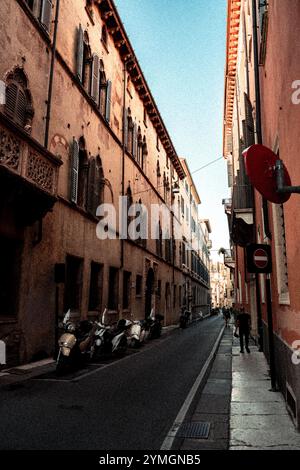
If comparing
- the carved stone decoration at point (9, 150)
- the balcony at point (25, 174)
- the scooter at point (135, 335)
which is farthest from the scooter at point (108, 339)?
the carved stone decoration at point (9, 150)

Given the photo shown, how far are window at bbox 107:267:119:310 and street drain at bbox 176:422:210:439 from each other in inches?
469

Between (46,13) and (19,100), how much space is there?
3575 mm

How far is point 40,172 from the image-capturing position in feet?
30.9

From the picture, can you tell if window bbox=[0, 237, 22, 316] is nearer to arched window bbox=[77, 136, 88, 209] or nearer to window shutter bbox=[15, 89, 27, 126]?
window shutter bbox=[15, 89, 27, 126]

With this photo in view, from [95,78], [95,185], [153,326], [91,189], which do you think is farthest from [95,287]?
[95,78]

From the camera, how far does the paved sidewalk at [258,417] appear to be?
4.36 m

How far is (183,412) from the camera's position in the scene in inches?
229

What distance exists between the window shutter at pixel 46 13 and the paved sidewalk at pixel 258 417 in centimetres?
1124

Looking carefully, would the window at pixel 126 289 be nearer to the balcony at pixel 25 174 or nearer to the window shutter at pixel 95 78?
the window shutter at pixel 95 78
